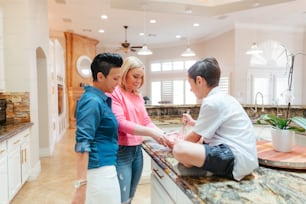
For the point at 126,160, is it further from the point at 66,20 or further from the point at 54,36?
the point at 54,36

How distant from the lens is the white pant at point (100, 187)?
1.19 m

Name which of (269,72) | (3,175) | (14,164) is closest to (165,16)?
(269,72)

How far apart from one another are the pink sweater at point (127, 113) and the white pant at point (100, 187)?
0.30m

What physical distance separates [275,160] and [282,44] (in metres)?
7.60

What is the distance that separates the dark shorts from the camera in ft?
3.28

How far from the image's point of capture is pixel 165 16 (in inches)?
257

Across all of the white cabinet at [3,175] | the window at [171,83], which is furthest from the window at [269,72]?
the white cabinet at [3,175]

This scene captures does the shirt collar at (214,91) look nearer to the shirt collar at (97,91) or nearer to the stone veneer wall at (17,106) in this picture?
the shirt collar at (97,91)

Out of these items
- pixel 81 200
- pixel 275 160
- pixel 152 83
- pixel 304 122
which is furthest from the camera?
pixel 152 83

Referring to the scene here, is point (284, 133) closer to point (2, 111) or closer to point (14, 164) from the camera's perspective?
point (14, 164)

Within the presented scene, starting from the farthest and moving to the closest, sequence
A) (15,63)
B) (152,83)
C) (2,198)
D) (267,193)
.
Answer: (152,83) < (15,63) < (2,198) < (267,193)

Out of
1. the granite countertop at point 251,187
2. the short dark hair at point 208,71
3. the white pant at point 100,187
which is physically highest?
the short dark hair at point 208,71

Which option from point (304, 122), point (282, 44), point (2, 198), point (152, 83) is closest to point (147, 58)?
point (152, 83)

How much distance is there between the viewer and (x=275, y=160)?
127 cm
